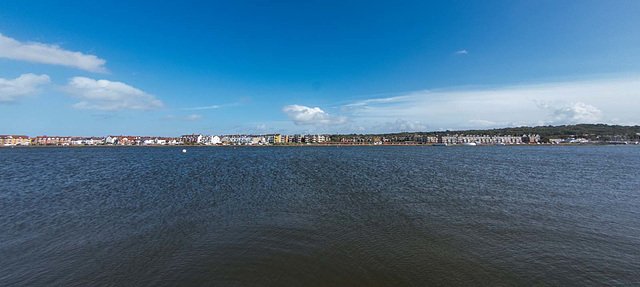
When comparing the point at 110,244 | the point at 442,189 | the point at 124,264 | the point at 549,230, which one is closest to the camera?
the point at 124,264

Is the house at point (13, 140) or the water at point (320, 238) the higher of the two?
the house at point (13, 140)

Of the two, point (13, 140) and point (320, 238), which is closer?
point (320, 238)

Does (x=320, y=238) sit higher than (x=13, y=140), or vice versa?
(x=13, y=140)

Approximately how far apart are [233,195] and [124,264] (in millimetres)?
10141

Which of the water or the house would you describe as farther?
the house

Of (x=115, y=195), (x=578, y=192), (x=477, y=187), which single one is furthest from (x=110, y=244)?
(x=578, y=192)

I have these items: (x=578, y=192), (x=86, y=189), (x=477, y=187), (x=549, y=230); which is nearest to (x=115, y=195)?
(x=86, y=189)

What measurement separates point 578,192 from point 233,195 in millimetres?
25567

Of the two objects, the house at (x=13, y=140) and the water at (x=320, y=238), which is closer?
the water at (x=320, y=238)

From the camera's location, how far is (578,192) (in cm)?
1897

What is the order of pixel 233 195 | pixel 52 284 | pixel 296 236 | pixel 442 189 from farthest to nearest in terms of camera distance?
pixel 442 189
pixel 233 195
pixel 296 236
pixel 52 284

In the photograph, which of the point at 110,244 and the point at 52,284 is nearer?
the point at 52,284

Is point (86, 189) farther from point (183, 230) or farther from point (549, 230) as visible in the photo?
point (549, 230)

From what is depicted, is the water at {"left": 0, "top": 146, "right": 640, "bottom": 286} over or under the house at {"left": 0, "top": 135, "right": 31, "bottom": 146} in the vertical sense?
under
